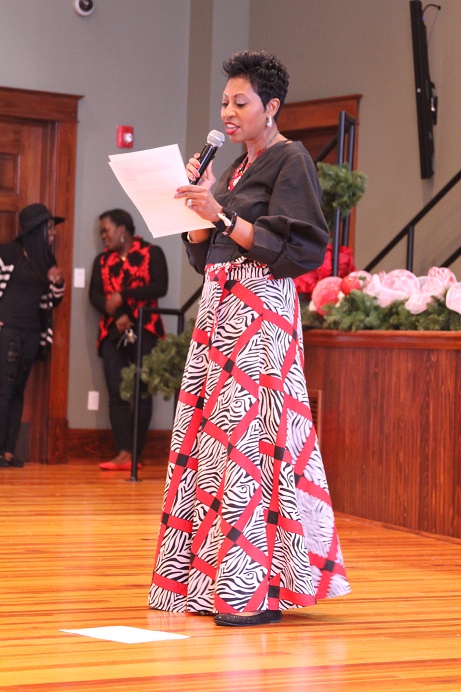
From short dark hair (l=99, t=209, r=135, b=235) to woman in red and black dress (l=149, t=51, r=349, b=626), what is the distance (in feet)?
13.3

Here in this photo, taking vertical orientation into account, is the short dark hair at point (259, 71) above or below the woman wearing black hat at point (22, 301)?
above

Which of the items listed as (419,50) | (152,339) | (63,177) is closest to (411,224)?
(419,50)

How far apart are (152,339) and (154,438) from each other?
0.69 m

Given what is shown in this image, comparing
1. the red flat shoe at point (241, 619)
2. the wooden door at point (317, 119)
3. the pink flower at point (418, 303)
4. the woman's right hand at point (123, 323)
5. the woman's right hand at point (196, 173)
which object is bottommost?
the red flat shoe at point (241, 619)

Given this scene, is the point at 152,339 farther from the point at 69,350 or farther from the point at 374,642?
the point at 374,642

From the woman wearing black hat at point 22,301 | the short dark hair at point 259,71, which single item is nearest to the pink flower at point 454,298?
the short dark hair at point 259,71

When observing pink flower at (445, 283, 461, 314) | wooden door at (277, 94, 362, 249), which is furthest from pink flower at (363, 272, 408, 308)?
wooden door at (277, 94, 362, 249)

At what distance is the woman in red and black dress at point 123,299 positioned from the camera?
22.2ft

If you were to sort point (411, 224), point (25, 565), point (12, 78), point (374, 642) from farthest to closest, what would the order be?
point (12, 78) → point (411, 224) → point (25, 565) → point (374, 642)

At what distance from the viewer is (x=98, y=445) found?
23.0ft

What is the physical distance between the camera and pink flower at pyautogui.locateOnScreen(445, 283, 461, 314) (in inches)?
175

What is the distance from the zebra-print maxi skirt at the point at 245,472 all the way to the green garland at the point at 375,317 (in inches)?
71.7

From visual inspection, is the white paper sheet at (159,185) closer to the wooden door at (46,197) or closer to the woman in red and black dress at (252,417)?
the woman in red and black dress at (252,417)

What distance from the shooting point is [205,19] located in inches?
284
